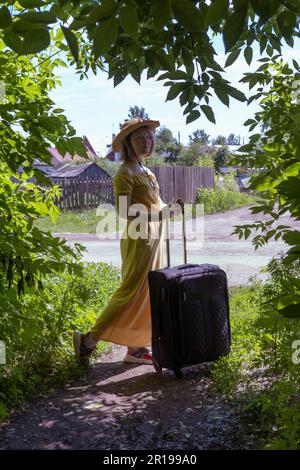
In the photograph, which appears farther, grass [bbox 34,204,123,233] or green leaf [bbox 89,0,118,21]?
grass [bbox 34,204,123,233]

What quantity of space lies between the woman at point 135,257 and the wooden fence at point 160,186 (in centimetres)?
1573

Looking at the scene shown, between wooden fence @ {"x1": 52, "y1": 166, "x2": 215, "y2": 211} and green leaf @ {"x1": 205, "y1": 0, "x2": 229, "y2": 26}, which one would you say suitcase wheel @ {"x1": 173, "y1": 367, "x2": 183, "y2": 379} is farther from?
wooden fence @ {"x1": 52, "y1": 166, "x2": 215, "y2": 211}

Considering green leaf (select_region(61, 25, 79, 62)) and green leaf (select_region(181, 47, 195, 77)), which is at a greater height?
green leaf (select_region(181, 47, 195, 77))

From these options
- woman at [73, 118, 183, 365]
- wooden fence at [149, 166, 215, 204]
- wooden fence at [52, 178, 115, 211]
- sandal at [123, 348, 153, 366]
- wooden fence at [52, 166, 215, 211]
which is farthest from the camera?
wooden fence at [149, 166, 215, 204]

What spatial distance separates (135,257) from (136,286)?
0.81 ft

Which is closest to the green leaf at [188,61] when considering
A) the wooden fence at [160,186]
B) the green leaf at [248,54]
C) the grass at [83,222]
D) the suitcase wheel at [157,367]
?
the green leaf at [248,54]

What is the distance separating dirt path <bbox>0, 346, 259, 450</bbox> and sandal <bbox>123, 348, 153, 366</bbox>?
23 cm

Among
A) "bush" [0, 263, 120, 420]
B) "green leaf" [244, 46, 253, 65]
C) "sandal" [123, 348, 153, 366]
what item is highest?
"green leaf" [244, 46, 253, 65]

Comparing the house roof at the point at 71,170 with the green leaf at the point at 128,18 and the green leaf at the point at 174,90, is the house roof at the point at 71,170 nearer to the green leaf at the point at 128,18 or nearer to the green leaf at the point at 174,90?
the green leaf at the point at 174,90

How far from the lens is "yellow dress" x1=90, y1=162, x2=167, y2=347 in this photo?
15.1ft

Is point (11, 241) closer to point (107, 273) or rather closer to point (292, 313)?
point (292, 313)

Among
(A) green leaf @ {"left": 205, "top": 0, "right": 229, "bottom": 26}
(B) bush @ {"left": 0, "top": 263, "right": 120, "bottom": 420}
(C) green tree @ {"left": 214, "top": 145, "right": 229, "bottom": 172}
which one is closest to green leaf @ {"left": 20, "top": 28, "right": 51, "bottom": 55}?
(A) green leaf @ {"left": 205, "top": 0, "right": 229, "bottom": 26}

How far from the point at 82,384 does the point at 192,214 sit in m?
16.8

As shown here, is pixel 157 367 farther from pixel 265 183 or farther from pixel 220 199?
pixel 220 199
